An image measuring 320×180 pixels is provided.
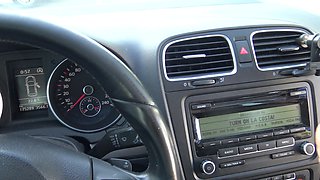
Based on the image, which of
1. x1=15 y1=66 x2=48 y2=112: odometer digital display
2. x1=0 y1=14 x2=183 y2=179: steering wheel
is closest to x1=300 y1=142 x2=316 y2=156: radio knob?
x1=0 y1=14 x2=183 y2=179: steering wheel

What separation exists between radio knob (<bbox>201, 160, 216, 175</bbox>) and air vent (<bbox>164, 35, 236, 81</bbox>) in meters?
0.30

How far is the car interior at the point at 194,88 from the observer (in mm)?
1795

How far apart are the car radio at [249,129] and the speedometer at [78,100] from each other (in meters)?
0.36

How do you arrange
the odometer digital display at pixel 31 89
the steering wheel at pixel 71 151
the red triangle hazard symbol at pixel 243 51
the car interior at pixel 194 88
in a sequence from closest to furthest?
1. the steering wheel at pixel 71 151
2. the car interior at pixel 194 88
3. the red triangle hazard symbol at pixel 243 51
4. the odometer digital display at pixel 31 89

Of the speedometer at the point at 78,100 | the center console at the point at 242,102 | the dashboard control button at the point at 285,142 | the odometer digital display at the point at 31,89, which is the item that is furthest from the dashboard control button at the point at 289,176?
the odometer digital display at the point at 31,89

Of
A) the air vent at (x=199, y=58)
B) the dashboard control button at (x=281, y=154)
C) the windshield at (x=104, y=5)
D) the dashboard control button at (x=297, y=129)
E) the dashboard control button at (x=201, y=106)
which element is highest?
the windshield at (x=104, y=5)

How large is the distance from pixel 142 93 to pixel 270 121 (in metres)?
0.82

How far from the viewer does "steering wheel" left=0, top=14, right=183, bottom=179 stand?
117 cm

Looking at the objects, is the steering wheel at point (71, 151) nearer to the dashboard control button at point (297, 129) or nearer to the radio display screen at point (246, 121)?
the radio display screen at point (246, 121)

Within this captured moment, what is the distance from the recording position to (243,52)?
74.7 inches

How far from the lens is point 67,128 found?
6.44ft

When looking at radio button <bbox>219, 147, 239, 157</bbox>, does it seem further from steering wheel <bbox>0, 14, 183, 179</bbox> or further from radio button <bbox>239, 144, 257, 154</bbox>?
steering wheel <bbox>0, 14, 183, 179</bbox>

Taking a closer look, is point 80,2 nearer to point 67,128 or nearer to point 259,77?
point 67,128

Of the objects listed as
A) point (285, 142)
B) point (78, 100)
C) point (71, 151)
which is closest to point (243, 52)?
point (285, 142)
